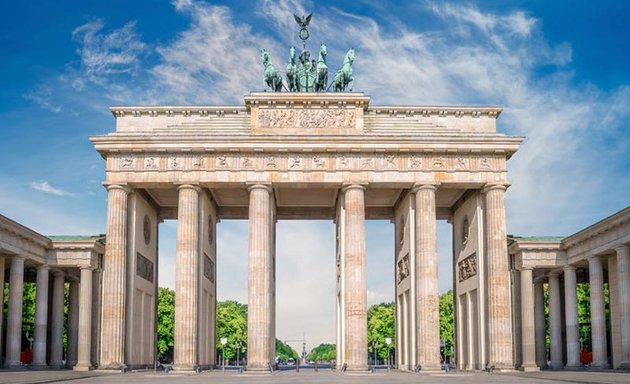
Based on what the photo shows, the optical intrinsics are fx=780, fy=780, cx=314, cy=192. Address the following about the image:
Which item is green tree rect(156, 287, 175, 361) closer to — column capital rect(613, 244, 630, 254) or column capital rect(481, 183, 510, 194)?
column capital rect(481, 183, 510, 194)

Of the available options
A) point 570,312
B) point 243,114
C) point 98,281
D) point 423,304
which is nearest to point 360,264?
point 423,304

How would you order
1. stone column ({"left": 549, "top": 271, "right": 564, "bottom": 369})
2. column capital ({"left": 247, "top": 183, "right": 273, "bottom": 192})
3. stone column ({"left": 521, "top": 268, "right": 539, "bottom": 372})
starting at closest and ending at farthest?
1. column capital ({"left": 247, "top": 183, "right": 273, "bottom": 192})
2. stone column ({"left": 521, "top": 268, "right": 539, "bottom": 372})
3. stone column ({"left": 549, "top": 271, "right": 564, "bottom": 369})

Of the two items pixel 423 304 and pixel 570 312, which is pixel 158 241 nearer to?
pixel 423 304

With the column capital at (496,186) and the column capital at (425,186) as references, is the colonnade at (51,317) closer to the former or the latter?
the column capital at (425,186)

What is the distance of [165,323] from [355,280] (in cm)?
5754

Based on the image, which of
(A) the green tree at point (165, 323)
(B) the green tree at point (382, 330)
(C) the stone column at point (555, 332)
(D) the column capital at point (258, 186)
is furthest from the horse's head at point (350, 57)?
(B) the green tree at point (382, 330)

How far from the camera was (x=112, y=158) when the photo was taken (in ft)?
176

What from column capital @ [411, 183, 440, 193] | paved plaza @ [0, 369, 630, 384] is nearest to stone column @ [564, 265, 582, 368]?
paved plaza @ [0, 369, 630, 384]

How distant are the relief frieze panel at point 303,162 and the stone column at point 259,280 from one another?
197cm

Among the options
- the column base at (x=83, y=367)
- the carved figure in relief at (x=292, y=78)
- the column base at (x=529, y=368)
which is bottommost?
the column base at (x=529, y=368)

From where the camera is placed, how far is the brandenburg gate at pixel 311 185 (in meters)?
51.6

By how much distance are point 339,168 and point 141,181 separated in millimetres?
13516

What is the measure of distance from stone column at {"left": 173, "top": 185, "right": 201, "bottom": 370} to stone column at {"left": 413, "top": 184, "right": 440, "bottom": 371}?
14951mm

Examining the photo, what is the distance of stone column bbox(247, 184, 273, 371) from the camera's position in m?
51.0
